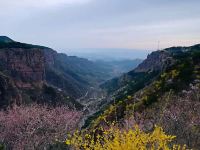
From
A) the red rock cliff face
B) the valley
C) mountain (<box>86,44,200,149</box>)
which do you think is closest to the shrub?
the valley

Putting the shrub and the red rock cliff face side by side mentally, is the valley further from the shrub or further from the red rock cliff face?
the shrub

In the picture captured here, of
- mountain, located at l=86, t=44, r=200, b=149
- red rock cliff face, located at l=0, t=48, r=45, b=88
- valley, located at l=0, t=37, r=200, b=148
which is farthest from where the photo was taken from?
red rock cliff face, located at l=0, t=48, r=45, b=88

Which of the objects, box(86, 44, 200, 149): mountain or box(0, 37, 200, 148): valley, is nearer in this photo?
box(86, 44, 200, 149): mountain

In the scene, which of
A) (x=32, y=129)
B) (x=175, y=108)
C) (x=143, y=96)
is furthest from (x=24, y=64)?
(x=175, y=108)

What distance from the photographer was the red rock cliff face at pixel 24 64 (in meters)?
150

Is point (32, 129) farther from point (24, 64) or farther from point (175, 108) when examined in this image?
point (24, 64)

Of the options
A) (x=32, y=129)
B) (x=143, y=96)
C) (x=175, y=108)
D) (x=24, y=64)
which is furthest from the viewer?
(x=24, y=64)

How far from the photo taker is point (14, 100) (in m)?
111

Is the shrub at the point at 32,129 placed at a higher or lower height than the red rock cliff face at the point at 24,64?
lower

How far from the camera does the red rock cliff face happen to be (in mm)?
149625

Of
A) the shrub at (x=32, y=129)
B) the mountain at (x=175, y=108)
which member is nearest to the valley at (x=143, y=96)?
the mountain at (x=175, y=108)

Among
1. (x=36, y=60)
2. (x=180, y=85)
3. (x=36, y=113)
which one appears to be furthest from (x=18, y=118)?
(x=36, y=60)

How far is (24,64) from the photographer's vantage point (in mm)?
155750

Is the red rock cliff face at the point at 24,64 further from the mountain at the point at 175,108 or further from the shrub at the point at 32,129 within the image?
the mountain at the point at 175,108
